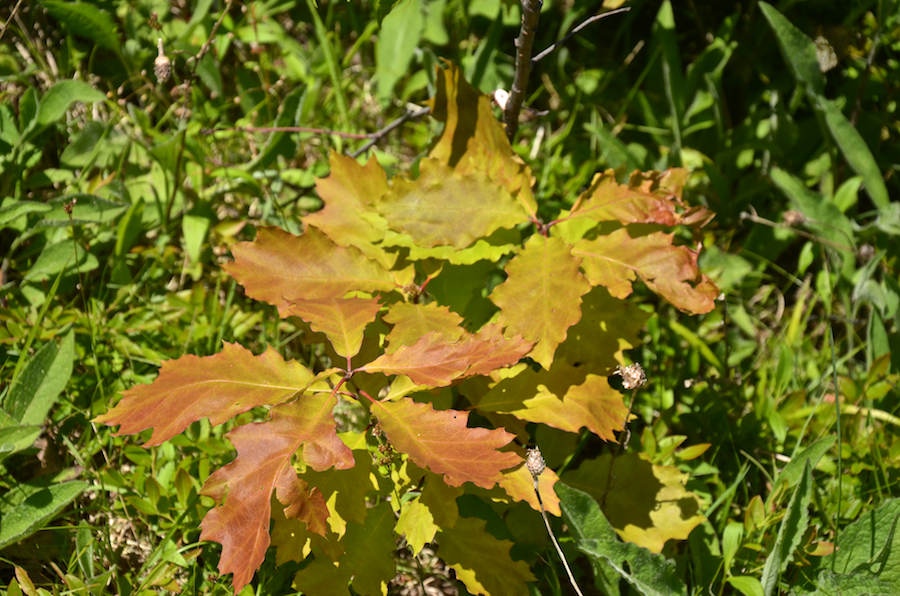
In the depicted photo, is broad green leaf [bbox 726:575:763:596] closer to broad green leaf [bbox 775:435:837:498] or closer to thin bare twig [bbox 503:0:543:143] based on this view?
broad green leaf [bbox 775:435:837:498]

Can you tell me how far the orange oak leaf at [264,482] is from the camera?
3.96 feet

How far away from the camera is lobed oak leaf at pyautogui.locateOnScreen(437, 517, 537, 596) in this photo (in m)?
1.48

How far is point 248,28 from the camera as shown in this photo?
2.60 metres

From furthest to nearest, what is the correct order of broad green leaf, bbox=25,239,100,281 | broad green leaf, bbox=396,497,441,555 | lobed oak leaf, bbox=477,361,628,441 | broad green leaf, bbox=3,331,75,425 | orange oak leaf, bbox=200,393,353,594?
broad green leaf, bbox=25,239,100,281, broad green leaf, bbox=3,331,75,425, lobed oak leaf, bbox=477,361,628,441, broad green leaf, bbox=396,497,441,555, orange oak leaf, bbox=200,393,353,594

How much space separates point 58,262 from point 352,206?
0.97 meters

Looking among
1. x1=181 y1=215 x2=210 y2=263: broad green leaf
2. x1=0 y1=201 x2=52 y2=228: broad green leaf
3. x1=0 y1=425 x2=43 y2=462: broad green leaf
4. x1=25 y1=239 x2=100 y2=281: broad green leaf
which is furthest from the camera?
x1=181 y1=215 x2=210 y2=263: broad green leaf

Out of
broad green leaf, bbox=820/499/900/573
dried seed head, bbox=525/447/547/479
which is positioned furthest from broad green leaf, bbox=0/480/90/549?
broad green leaf, bbox=820/499/900/573

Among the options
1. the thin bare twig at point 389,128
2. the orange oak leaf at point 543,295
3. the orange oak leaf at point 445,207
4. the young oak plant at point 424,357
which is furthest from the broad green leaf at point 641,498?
the thin bare twig at point 389,128

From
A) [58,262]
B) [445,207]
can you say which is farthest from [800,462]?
[58,262]

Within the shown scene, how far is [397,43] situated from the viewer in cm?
259

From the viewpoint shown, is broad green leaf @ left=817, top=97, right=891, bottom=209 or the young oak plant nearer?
the young oak plant

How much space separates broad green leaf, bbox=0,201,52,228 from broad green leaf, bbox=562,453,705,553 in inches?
64.9

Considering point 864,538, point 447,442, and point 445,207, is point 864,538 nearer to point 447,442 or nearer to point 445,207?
point 447,442

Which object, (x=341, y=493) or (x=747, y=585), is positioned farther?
(x=747, y=585)
